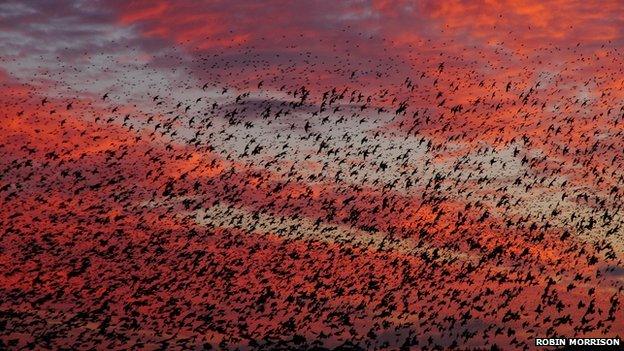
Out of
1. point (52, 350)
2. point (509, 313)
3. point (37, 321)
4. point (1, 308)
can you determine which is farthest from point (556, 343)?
point (1, 308)

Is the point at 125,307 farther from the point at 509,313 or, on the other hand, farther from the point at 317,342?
the point at 317,342

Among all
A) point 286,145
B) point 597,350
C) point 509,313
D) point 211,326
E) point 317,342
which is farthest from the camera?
point 317,342

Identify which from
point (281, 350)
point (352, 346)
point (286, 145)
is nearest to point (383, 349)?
point (352, 346)

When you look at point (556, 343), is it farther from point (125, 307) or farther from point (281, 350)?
point (281, 350)

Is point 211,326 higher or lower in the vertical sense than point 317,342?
higher

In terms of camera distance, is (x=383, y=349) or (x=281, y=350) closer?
(x=281, y=350)

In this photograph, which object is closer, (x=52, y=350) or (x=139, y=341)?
(x=52, y=350)

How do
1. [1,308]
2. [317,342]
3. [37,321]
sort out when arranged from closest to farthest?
1. [37,321]
2. [1,308]
3. [317,342]

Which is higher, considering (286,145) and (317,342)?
(286,145)

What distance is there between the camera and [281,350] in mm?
155125

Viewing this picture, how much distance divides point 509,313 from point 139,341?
96354 mm

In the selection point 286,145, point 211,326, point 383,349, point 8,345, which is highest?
point 286,145

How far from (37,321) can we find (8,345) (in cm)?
696

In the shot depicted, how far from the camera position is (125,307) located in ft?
399
